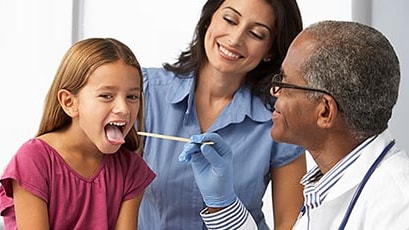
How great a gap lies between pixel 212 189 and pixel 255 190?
0.65 feet

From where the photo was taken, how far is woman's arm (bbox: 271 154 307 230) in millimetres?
1778

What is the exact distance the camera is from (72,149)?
1546 millimetres

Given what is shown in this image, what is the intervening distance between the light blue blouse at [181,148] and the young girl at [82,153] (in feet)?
0.60

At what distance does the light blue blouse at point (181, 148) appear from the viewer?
1.76 m

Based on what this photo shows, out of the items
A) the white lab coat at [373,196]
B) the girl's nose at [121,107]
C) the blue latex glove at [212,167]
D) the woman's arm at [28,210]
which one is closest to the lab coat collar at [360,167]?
the white lab coat at [373,196]

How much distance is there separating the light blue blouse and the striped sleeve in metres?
0.14

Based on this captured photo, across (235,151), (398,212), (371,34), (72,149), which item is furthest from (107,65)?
(398,212)

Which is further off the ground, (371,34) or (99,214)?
(371,34)

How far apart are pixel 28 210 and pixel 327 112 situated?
64 centimetres

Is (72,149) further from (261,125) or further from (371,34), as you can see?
(371,34)

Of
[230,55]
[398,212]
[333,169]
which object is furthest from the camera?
[230,55]

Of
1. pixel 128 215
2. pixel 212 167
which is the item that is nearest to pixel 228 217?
pixel 212 167

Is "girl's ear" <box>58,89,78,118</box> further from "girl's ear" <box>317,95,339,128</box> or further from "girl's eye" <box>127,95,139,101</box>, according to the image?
"girl's ear" <box>317,95,339,128</box>

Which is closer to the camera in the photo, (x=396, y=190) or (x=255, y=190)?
(x=396, y=190)
